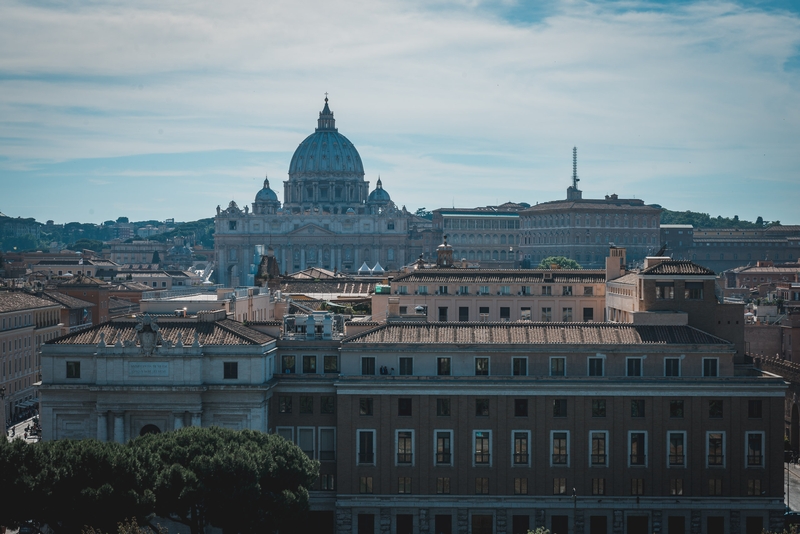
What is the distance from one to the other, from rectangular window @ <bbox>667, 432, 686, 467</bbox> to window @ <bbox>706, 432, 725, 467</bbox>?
2.51ft

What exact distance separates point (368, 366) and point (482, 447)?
4357mm

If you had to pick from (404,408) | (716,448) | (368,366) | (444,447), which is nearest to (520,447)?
(444,447)

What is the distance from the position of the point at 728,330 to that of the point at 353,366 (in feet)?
43.4

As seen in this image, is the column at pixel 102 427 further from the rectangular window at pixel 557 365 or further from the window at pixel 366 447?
the rectangular window at pixel 557 365

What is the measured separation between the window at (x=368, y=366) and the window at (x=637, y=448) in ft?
27.0

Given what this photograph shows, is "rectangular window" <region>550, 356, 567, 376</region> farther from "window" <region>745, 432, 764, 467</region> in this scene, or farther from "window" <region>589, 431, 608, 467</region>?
"window" <region>745, 432, 764, 467</region>

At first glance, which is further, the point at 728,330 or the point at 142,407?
the point at 728,330

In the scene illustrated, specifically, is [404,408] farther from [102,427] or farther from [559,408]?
[102,427]

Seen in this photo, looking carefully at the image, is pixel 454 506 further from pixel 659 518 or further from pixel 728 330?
pixel 728 330

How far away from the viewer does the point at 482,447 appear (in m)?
42.3

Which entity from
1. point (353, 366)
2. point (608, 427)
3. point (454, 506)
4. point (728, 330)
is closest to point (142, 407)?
point (353, 366)

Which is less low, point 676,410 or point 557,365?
point 557,365

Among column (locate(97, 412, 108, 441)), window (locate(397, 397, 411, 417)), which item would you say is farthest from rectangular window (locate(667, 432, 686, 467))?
column (locate(97, 412, 108, 441))

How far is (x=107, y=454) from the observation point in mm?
36250
